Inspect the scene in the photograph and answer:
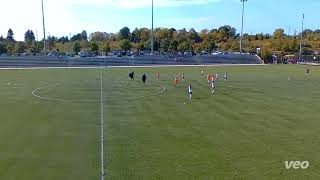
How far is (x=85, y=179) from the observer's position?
1426cm

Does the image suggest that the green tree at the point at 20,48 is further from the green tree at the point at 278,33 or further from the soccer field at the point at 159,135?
the green tree at the point at 278,33

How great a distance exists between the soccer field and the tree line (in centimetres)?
8412

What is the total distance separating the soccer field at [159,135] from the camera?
15.3 metres

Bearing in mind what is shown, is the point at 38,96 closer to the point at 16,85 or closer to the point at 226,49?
the point at 16,85

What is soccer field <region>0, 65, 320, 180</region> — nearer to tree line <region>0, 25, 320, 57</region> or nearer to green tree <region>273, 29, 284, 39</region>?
tree line <region>0, 25, 320, 57</region>

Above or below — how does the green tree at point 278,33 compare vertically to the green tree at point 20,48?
above

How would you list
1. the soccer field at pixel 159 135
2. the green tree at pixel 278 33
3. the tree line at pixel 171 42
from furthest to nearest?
1. the green tree at pixel 278 33
2. the tree line at pixel 171 42
3. the soccer field at pixel 159 135

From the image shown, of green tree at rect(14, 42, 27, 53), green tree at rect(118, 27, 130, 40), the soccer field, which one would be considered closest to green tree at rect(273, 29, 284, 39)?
green tree at rect(118, 27, 130, 40)

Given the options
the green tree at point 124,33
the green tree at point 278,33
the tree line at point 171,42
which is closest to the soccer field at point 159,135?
the tree line at point 171,42

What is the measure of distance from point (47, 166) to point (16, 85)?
31416 mm

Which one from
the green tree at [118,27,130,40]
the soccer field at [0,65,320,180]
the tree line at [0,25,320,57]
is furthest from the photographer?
the green tree at [118,27,130,40]

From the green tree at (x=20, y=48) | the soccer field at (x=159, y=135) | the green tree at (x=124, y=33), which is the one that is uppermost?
the green tree at (x=124, y=33)

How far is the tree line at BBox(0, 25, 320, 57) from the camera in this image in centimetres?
12376

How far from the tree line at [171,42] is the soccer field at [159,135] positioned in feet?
276
